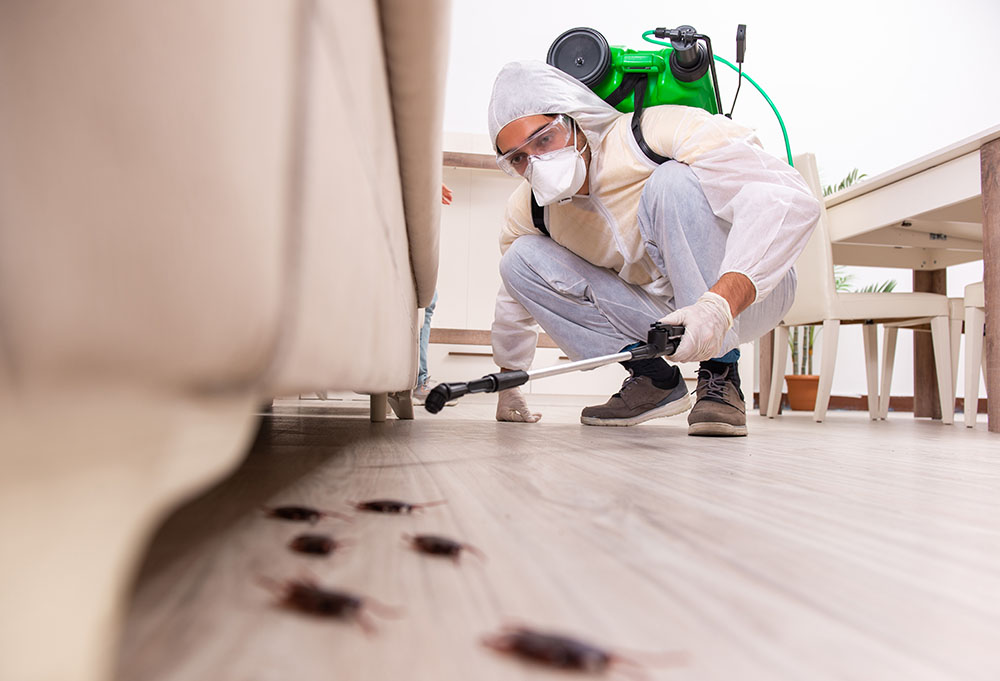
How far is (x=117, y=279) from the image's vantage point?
0.18m

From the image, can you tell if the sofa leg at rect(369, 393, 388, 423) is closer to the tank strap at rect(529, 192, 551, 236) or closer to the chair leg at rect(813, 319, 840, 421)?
the tank strap at rect(529, 192, 551, 236)

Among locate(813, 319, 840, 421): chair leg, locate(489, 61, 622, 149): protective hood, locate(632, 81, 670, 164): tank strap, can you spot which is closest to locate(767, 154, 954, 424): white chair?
locate(813, 319, 840, 421): chair leg

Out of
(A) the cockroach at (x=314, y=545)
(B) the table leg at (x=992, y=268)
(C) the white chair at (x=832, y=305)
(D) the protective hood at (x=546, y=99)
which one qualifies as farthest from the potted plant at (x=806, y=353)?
(A) the cockroach at (x=314, y=545)

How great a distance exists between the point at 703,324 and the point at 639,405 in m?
0.47

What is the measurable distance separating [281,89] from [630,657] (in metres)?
0.22

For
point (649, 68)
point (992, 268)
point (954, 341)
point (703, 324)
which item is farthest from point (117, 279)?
point (954, 341)

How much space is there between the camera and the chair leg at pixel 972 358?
2.09 meters

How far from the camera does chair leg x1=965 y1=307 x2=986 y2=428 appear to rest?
209 centimetres

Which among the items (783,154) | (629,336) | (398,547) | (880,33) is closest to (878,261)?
(783,154)

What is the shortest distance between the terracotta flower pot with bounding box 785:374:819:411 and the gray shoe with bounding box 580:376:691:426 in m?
2.25

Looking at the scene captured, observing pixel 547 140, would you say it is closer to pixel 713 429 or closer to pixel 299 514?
pixel 713 429

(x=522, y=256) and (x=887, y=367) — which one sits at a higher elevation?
(x=522, y=256)

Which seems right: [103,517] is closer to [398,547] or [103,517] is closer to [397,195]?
[398,547]

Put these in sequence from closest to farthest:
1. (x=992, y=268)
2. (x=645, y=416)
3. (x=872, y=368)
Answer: (x=645, y=416) < (x=992, y=268) < (x=872, y=368)
